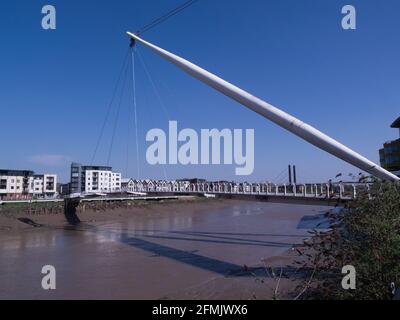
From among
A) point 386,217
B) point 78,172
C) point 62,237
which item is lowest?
point 62,237

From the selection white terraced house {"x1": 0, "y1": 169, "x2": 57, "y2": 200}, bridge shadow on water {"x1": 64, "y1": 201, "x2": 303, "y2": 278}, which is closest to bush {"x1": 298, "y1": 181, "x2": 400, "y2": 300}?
bridge shadow on water {"x1": 64, "y1": 201, "x2": 303, "y2": 278}

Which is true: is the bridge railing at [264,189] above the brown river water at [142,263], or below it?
above

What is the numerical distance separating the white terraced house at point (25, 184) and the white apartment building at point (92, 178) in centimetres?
695

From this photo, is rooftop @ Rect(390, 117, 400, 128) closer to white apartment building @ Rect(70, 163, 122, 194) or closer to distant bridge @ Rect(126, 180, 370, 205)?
distant bridge @ Rect(126, 180, 370, 205)

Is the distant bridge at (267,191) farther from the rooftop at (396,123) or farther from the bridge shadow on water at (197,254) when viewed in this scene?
the rooftop at (396,123)

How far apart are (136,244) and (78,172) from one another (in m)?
98.2

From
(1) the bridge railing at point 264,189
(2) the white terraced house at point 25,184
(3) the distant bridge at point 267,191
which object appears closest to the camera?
(3) the distant bridge at point 267,191

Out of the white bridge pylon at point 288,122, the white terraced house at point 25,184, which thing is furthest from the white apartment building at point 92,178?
the white bridge pylon at point 288,122

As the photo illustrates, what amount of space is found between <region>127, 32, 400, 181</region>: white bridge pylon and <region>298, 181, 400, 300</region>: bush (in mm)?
5061

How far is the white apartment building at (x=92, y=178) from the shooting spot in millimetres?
125000

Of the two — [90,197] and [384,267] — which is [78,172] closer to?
[90,197]

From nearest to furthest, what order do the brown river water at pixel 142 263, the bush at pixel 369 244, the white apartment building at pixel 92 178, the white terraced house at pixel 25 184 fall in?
the bush at pixel 369 244, the brown river water at pixel 142 263, the white terraced house at pixel 25 184, the white apartment building at pixel 92 178
